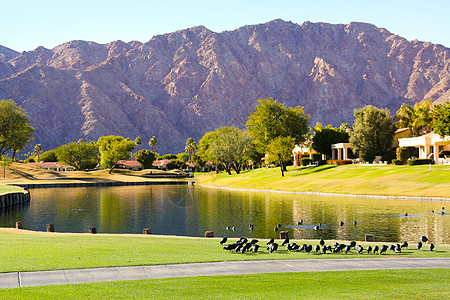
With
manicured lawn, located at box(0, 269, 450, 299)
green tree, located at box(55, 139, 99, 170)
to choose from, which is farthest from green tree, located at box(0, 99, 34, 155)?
manicured lawn, located at box(0, 269, 450, 299)

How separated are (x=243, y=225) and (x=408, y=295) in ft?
106

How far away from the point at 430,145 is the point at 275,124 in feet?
131

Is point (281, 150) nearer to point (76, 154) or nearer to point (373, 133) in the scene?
point (373, 133)

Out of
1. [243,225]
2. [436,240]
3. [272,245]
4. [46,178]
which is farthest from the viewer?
[46,178]

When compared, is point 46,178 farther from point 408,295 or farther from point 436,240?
point 408,295

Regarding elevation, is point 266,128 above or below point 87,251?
above

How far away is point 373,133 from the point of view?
112 m

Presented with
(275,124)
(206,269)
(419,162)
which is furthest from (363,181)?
(206,269)

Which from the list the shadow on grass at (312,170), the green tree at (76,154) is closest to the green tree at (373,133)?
the shadow on grass at (312,170)

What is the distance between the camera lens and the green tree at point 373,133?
112 meters

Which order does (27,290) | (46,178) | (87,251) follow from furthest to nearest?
(46,178) → (87,251) → (27,290)

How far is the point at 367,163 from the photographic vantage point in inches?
4220

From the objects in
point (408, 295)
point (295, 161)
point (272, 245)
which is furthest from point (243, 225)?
point (295, 161)

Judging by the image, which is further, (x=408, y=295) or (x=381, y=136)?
(x=381, y=136)
